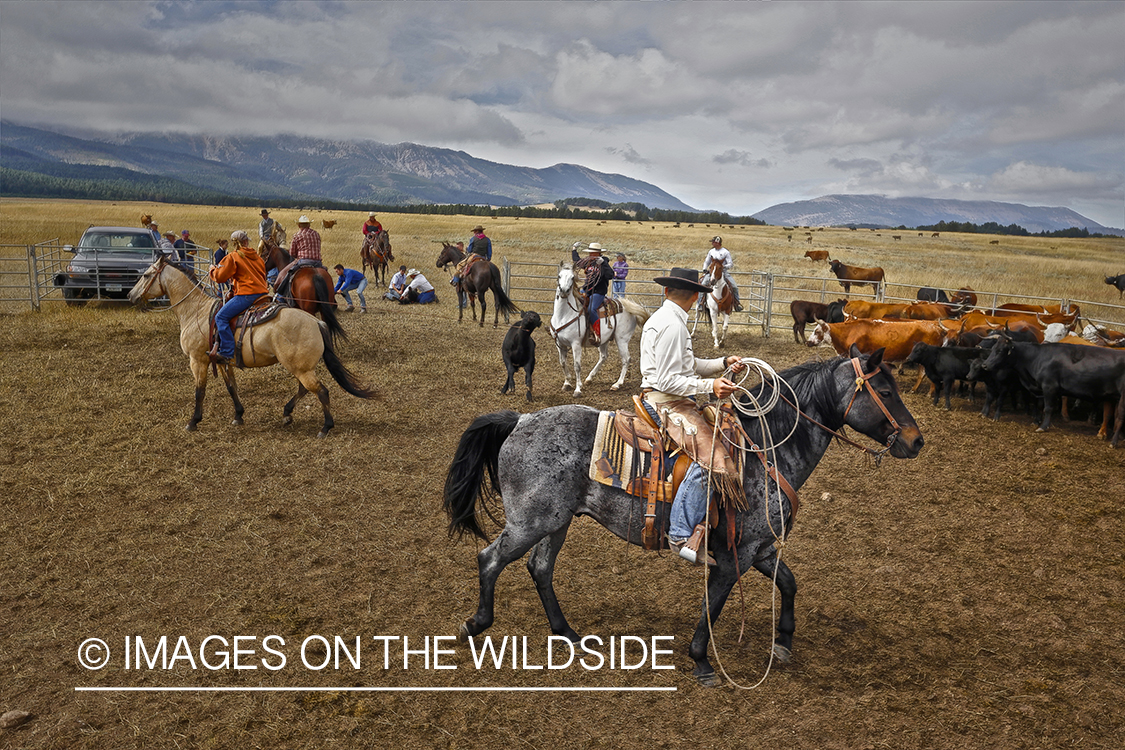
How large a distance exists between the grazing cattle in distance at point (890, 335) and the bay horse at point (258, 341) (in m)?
9.00

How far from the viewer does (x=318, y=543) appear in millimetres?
5898

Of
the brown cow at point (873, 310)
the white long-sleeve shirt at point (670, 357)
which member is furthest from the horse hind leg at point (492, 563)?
the brown cow at point (873, 310)

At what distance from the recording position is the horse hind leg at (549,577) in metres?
4.55

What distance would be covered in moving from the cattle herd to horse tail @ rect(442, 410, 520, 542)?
27.0ft

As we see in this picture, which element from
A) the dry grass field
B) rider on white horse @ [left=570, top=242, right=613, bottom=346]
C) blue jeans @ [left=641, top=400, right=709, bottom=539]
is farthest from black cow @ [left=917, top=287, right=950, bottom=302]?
blue jeans @ [left=641, top=400, right=709, bottom=539]

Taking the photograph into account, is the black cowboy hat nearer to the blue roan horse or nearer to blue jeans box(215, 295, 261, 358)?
the blue roan horse

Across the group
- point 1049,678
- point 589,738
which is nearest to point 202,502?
point 589,738

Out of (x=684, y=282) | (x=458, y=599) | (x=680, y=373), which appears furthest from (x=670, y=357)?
(x=458, y=599)

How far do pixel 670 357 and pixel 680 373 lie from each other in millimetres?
155

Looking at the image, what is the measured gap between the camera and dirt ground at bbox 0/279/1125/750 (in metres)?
3.84

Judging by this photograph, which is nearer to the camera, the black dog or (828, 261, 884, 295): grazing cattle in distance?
the black dog

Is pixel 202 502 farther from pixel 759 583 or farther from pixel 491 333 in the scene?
pixel 491 333

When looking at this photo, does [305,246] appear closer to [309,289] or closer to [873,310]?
[309,289]

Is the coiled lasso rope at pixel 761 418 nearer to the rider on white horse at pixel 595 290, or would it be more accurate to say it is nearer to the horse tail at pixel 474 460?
the horse tail at pixel 474 460
